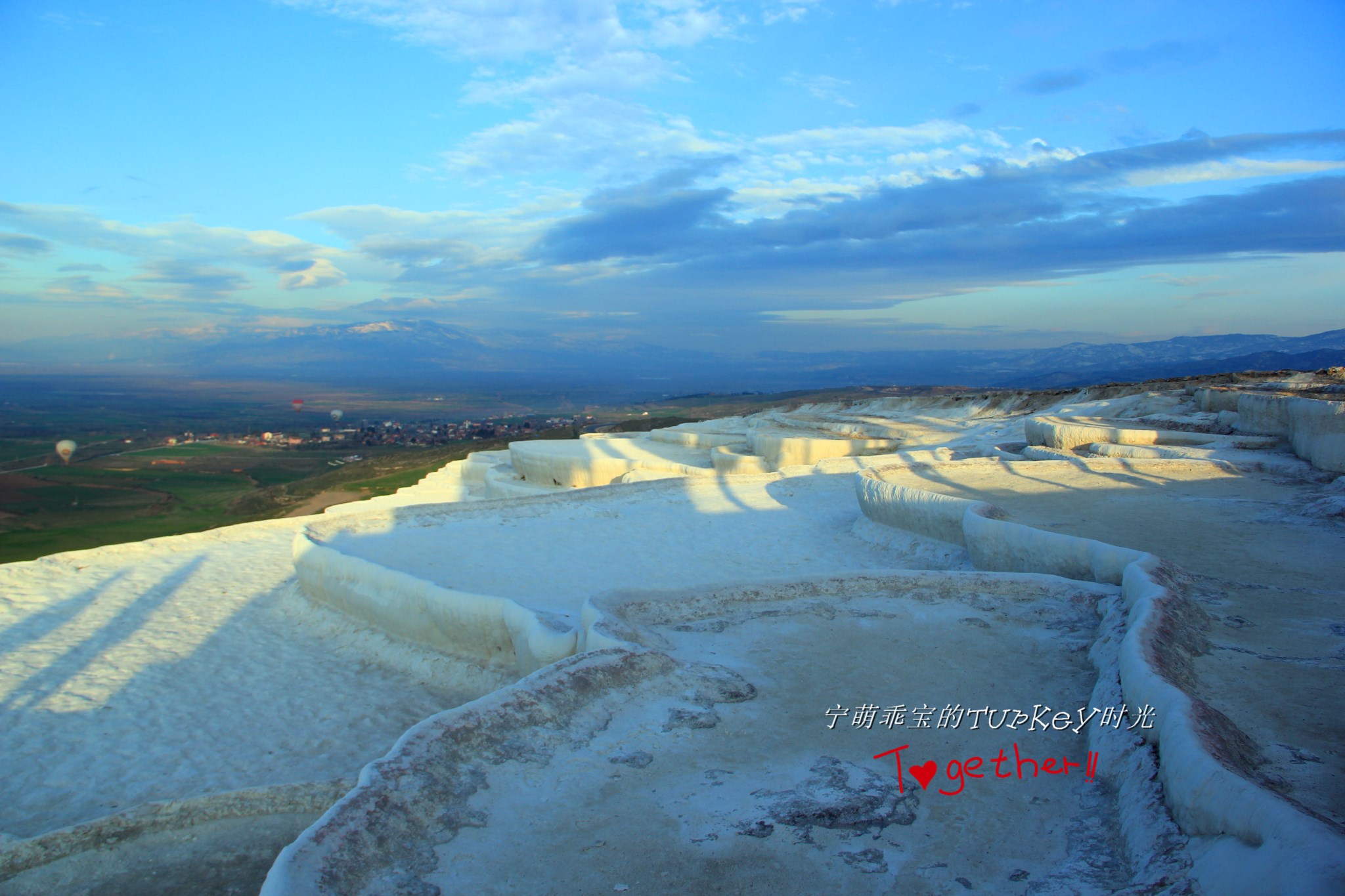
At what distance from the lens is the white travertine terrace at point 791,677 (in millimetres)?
2328

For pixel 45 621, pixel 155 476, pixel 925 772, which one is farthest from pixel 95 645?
pixel 155 476

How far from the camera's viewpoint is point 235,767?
526cm

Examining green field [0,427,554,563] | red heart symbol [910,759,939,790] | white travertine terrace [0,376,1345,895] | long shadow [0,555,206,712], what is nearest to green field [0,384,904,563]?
green field [0,427,554,563]

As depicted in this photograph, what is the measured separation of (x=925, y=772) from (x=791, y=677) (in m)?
1.03

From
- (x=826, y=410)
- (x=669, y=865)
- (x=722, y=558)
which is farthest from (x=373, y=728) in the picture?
(x=826, y=410)

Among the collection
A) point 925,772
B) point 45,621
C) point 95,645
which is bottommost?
point 95,645

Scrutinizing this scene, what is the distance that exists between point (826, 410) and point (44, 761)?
88.9ft

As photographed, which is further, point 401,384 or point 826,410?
point 401,384

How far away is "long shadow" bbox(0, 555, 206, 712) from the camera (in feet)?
20.5

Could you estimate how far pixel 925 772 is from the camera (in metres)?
2.91

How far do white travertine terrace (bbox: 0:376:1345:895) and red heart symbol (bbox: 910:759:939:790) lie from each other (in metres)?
0.11

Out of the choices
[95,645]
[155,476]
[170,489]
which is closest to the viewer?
[95,645]

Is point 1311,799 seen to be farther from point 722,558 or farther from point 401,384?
point 401,384

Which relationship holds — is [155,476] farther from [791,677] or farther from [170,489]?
[791,677]
